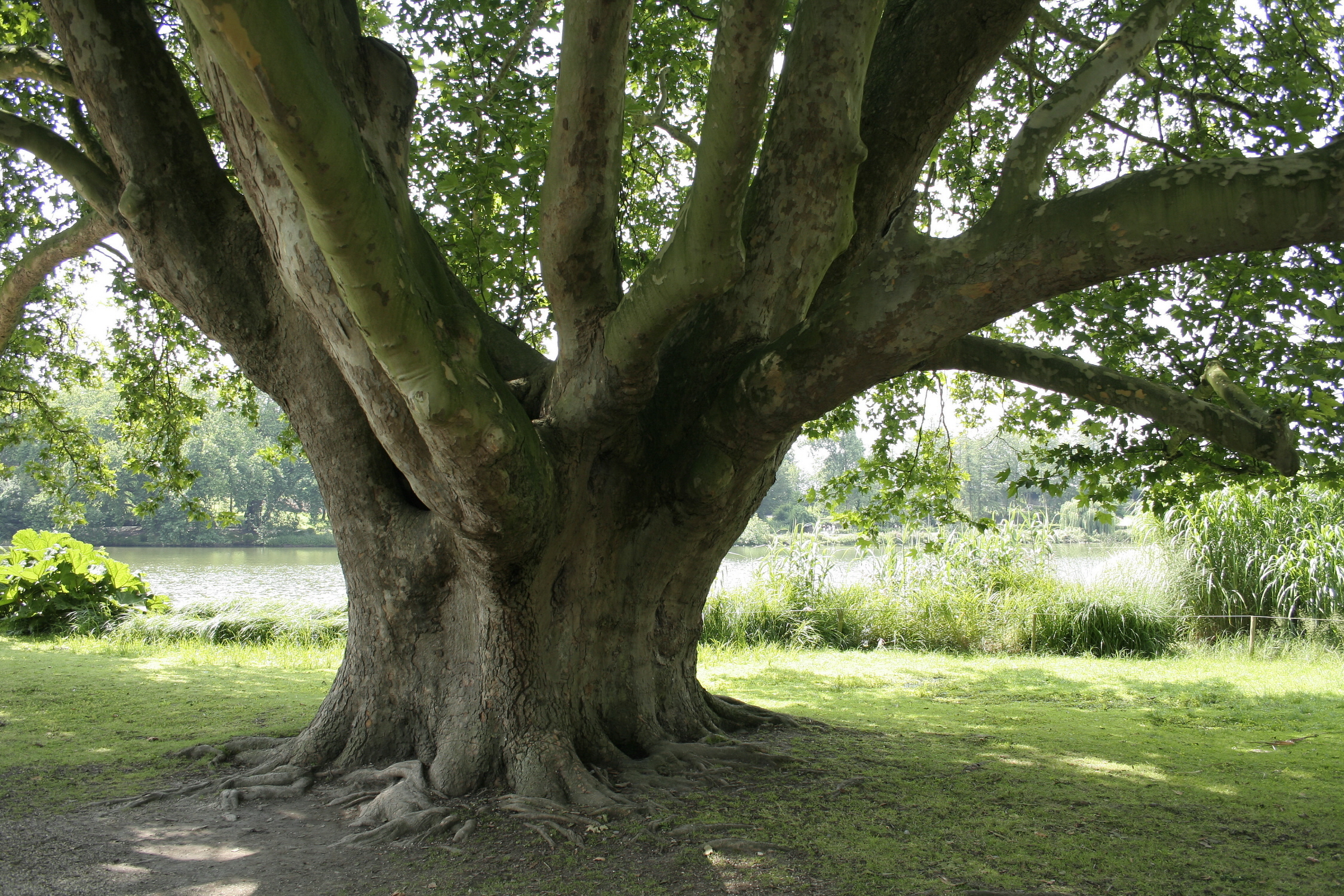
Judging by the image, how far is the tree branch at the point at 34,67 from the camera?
487cm

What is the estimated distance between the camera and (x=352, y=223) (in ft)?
8.39

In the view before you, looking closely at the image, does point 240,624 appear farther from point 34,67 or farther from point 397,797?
point 397,797

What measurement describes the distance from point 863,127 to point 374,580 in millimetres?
3386

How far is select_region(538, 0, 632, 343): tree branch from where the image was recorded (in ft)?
9.52

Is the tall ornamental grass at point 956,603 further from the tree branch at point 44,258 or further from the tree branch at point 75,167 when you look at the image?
the tree branch at point 75,167

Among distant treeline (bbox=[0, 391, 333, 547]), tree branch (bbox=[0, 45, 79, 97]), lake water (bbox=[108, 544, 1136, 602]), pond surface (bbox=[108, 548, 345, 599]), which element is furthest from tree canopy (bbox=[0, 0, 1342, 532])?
distant treeline (bbox=[0, 391, 333, 547])

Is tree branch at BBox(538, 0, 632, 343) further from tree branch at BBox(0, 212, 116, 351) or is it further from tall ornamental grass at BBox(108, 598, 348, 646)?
tall ornamental grass at BBox(108, 598, 348, 646)

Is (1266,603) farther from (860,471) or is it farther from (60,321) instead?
(60,321)

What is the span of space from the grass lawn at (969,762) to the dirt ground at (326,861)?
0.37 feet

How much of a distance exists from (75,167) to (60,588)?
9.09 metres

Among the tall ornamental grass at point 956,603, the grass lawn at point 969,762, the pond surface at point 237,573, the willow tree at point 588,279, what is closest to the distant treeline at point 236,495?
the pond surface at point 237,573

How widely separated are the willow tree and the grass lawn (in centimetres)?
112

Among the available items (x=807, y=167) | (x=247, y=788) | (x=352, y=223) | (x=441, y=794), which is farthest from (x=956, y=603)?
(x=352, y=223)

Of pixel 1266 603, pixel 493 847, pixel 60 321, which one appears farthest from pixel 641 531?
pixel 1266 603
